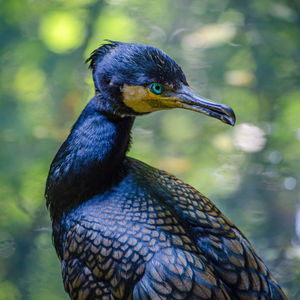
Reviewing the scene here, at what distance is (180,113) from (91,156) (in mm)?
2240

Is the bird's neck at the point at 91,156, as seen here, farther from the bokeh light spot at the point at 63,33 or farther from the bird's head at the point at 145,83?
the bokeh light spot at the point at 63,33

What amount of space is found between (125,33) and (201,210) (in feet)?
8.41

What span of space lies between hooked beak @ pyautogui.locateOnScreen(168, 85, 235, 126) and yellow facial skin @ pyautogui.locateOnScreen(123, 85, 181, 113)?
2 centimetres

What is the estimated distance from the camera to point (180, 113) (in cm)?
381

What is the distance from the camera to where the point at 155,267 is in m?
1.47

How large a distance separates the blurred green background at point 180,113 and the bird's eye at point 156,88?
5.48 ft

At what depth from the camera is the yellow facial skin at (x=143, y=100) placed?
4.96 ft

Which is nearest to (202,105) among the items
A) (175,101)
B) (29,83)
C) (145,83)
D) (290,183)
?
(175,101)

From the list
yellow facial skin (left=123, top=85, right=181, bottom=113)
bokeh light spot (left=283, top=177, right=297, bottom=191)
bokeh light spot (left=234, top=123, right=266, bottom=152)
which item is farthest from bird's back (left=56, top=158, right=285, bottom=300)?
bokeh light spot (left=234, top=123, right=266, bottom=152)

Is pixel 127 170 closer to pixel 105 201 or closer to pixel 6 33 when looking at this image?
pixel 105 201

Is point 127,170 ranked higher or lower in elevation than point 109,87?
lower

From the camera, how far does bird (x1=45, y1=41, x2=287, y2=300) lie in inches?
58.8

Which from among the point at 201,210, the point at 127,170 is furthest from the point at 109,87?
the point at 201,210

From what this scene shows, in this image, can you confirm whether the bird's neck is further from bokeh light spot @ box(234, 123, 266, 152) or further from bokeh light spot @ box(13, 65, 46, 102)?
bokeh light spot @ box(13, 65, 46, 102)
